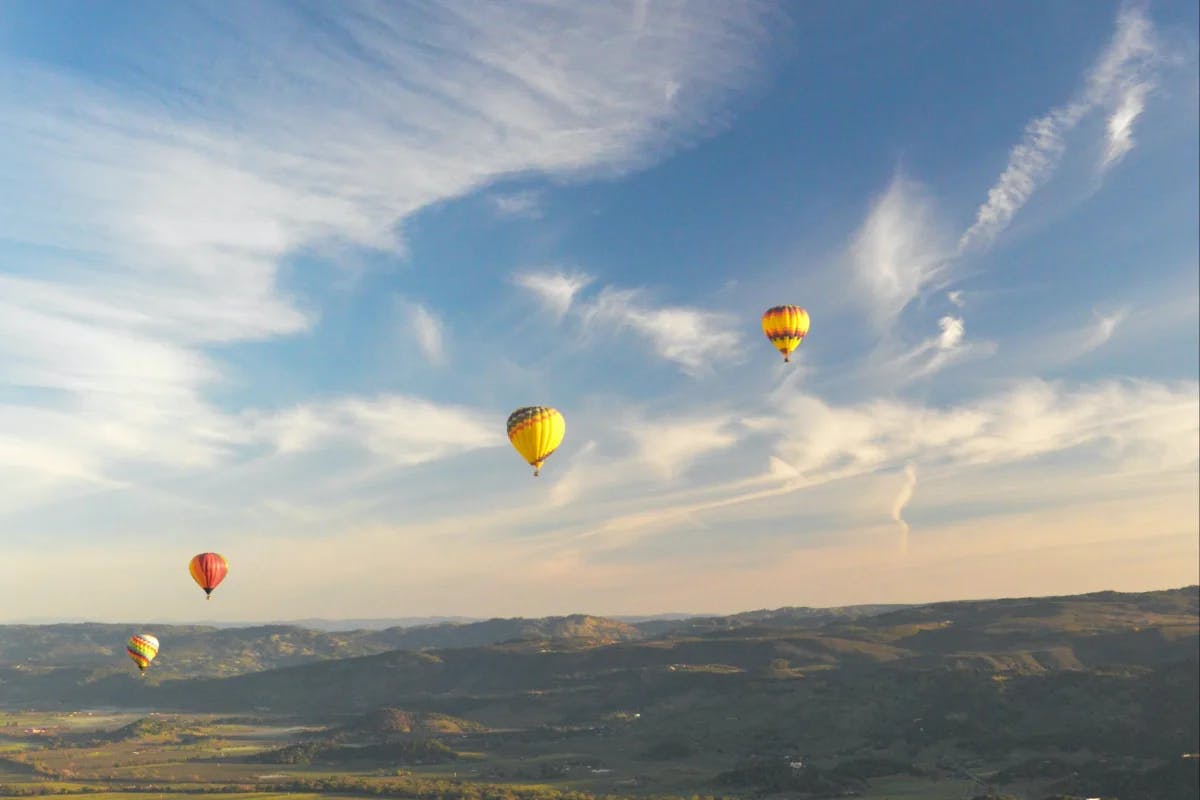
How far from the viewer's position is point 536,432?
112938 mm

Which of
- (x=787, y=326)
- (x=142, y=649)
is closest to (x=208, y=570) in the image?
(x=142, y=649)

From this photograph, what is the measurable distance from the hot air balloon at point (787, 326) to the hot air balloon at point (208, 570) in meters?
93.4

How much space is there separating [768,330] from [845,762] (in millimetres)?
103188

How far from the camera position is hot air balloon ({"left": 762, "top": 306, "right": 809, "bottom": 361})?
126000 millimetres

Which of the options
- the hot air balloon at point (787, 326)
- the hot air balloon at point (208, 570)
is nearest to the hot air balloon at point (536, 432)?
the hot air balloon at point (787, 326)

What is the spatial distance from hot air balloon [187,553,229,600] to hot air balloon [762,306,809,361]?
93.4 m

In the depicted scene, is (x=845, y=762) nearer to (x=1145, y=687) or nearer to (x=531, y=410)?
(x=1145, y=687)

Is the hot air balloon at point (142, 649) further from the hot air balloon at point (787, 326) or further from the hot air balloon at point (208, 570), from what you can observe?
the hot air balloon at point (787, 326)

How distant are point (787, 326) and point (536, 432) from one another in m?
38.4

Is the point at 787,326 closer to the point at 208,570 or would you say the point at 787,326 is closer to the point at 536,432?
the point at 536,432

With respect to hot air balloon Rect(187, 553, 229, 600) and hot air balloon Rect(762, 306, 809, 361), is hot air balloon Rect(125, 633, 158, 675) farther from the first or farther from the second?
hot air balloon Rect(762, 306, 809, 361)

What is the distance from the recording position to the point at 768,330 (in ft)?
421

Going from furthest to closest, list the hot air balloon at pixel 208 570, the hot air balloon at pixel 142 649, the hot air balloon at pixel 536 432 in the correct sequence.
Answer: the hot air balloon at pixel 142 649 < the hot air balloon at pixel 208 570 < the hot air balloon at pixel 536 432

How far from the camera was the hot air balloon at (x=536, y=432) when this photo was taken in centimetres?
11312
